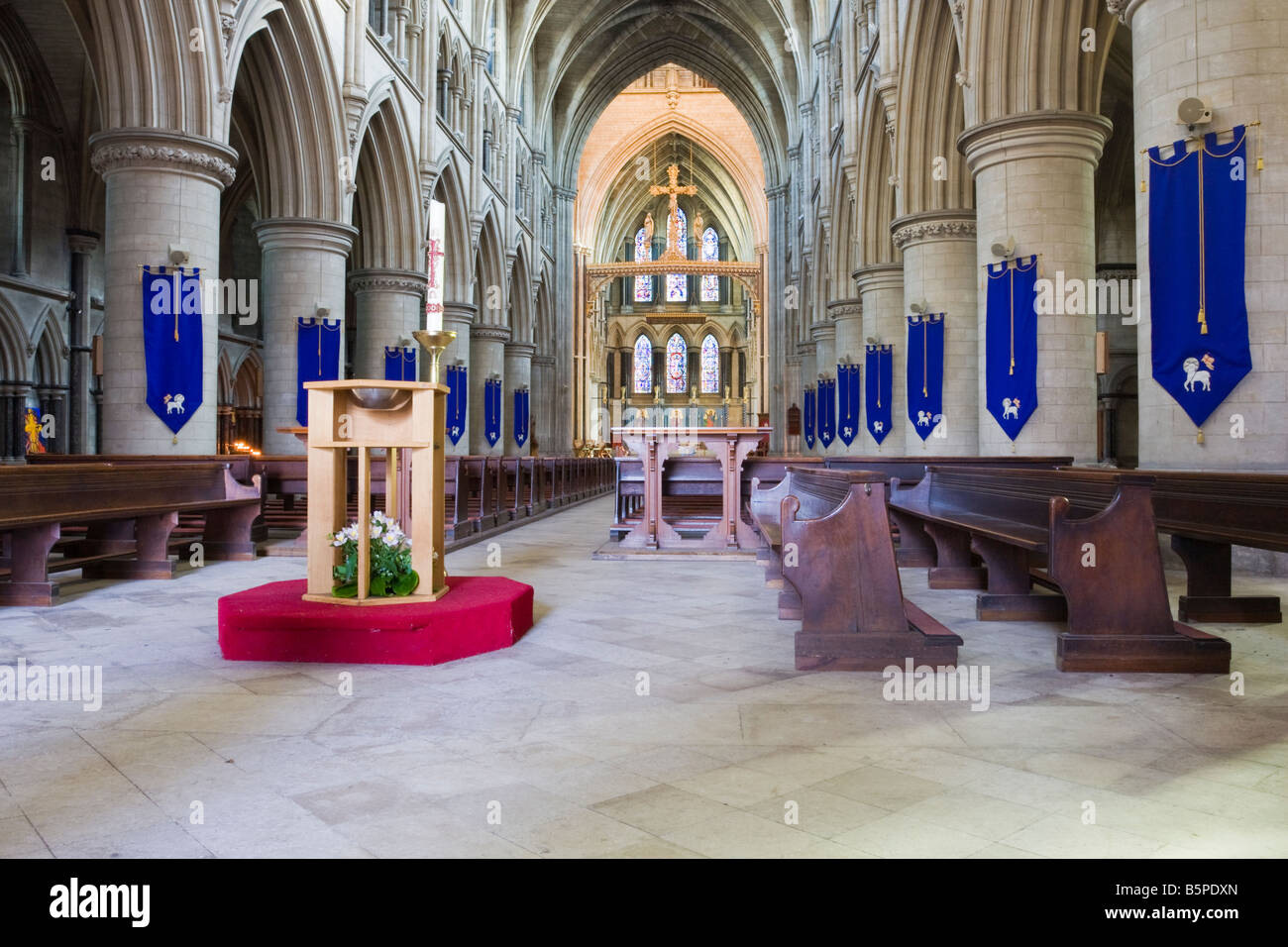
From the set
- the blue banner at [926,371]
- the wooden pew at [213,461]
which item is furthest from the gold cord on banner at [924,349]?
the wooden pew at [213,461]

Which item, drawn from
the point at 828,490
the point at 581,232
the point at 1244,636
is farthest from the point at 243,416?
the point at 1244,636

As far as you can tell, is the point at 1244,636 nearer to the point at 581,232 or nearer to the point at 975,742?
the point at 975,742

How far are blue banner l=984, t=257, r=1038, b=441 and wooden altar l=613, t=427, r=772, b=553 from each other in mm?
2964

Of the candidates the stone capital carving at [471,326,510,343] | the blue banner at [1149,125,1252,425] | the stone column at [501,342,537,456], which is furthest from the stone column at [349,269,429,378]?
the blue banner at [1149,125,1252,425]

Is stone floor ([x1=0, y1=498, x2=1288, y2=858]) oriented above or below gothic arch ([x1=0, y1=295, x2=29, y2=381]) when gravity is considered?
below

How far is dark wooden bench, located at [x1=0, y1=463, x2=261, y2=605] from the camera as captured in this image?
6035 millimetres

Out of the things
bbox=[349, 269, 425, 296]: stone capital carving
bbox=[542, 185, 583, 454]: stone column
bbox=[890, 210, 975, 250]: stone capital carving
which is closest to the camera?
bbox=[890, 210, 975, 250]: stone capital carving

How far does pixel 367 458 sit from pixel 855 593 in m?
2.60

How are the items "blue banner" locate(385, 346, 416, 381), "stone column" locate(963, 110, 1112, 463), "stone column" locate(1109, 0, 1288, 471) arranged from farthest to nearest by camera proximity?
"blue banner" locate(385, 346, 416, 381) → "stone column" locate(963, 110, 1112, 463) → "stone column" locate(1109, 0, 1288, 471)

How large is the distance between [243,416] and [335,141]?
15091 millimetres

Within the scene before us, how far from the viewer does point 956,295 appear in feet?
44.2

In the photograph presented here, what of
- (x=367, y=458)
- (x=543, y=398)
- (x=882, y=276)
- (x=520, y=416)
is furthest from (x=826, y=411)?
(x=367, y=458)

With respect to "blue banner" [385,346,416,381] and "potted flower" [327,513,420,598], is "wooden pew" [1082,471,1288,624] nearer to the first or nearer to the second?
"potted flower" [327,513,420,598]

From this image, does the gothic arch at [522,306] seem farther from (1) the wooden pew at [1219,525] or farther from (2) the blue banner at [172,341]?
(1) the wooden pew at [1219,525]
